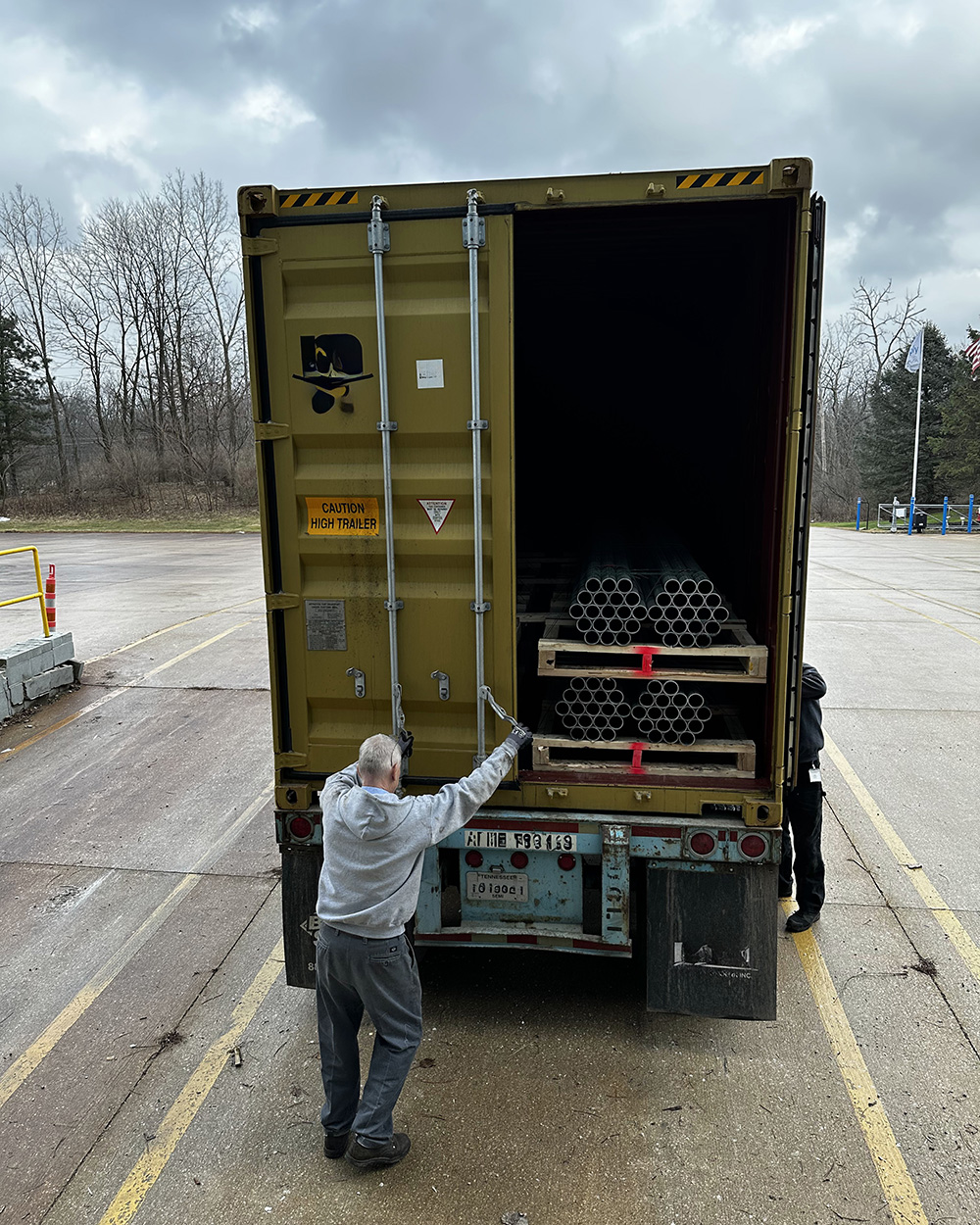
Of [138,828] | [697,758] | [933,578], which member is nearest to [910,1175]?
[697,758]

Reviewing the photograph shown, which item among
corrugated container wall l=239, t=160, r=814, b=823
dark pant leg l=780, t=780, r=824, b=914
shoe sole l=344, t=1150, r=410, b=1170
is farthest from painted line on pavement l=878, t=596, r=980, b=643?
shoe sole l=344, t=1150, r=410, b=1170

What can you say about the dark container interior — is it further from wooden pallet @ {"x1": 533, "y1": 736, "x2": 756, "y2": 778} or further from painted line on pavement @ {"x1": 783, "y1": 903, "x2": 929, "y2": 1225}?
painted line on pavement @ {"x1": 783, "y1": 903, "x2": 929, "y2": 1225}

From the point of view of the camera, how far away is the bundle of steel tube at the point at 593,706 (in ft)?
12.6

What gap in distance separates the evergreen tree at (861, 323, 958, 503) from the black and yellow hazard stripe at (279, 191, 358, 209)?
43647 mm

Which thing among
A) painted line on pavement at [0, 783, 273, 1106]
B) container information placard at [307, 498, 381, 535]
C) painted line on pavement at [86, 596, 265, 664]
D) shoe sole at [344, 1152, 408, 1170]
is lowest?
painted line on pavement at [0, 783, 273, 1106]

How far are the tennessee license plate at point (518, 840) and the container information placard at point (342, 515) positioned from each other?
1.46m

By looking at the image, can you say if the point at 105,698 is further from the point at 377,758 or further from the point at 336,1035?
the point at 377,758

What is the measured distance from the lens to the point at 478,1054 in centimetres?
376

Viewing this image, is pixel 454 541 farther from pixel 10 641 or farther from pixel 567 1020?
pixel 10 641

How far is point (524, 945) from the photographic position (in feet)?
12.3

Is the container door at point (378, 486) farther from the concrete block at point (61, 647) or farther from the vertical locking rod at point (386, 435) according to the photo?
the concrete block at point (61, 647)

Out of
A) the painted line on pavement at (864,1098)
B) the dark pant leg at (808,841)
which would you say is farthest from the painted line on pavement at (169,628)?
the painted line on pavement at (864,1098)

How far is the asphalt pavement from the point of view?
9.98 feet

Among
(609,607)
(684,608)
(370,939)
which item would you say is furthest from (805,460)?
(370,939)
